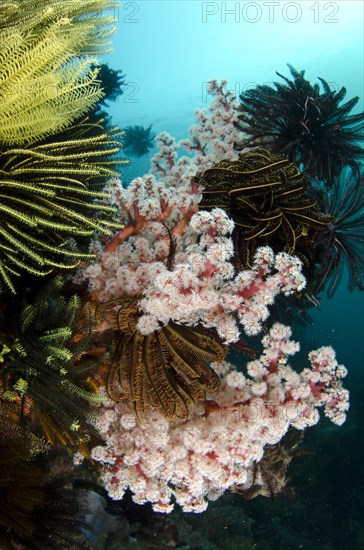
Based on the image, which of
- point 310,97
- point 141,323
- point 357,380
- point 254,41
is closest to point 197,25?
point 254,41

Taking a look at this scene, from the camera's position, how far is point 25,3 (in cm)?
293

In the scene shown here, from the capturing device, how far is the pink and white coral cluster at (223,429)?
13.6 ft

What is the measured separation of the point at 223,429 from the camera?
165 inches

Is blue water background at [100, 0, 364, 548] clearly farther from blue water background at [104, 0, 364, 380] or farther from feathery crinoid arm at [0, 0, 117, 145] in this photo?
feathery crinoid arm at [0, 0, 117, 145]

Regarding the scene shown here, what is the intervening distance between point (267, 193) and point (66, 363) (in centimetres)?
253

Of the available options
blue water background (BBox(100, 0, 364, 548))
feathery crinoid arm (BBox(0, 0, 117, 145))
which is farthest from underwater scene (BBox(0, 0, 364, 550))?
blue water background (BBox(100, 0, 364, 548))

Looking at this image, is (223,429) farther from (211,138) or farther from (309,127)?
(211,138)

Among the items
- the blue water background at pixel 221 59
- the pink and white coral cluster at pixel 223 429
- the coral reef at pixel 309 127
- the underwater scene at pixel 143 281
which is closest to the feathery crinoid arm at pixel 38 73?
the underwater scene at pixel 143 281

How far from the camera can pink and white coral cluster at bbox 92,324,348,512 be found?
13.6 feet

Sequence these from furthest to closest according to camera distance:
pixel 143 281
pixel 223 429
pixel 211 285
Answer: pixel 223 429 → pixel 143 281 → pixel 211 285

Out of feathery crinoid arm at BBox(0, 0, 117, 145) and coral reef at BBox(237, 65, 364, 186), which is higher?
coral reef at BBox(237, 65, 364, 186)

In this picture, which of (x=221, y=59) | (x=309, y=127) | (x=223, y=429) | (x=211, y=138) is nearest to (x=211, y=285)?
(x=223, y=429)

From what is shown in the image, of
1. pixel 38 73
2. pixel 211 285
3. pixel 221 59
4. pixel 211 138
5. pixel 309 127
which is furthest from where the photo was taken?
pixel 221 59

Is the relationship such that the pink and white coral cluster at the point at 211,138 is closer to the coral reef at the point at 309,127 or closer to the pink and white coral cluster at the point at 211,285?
the coral reef at the point at 309,127
